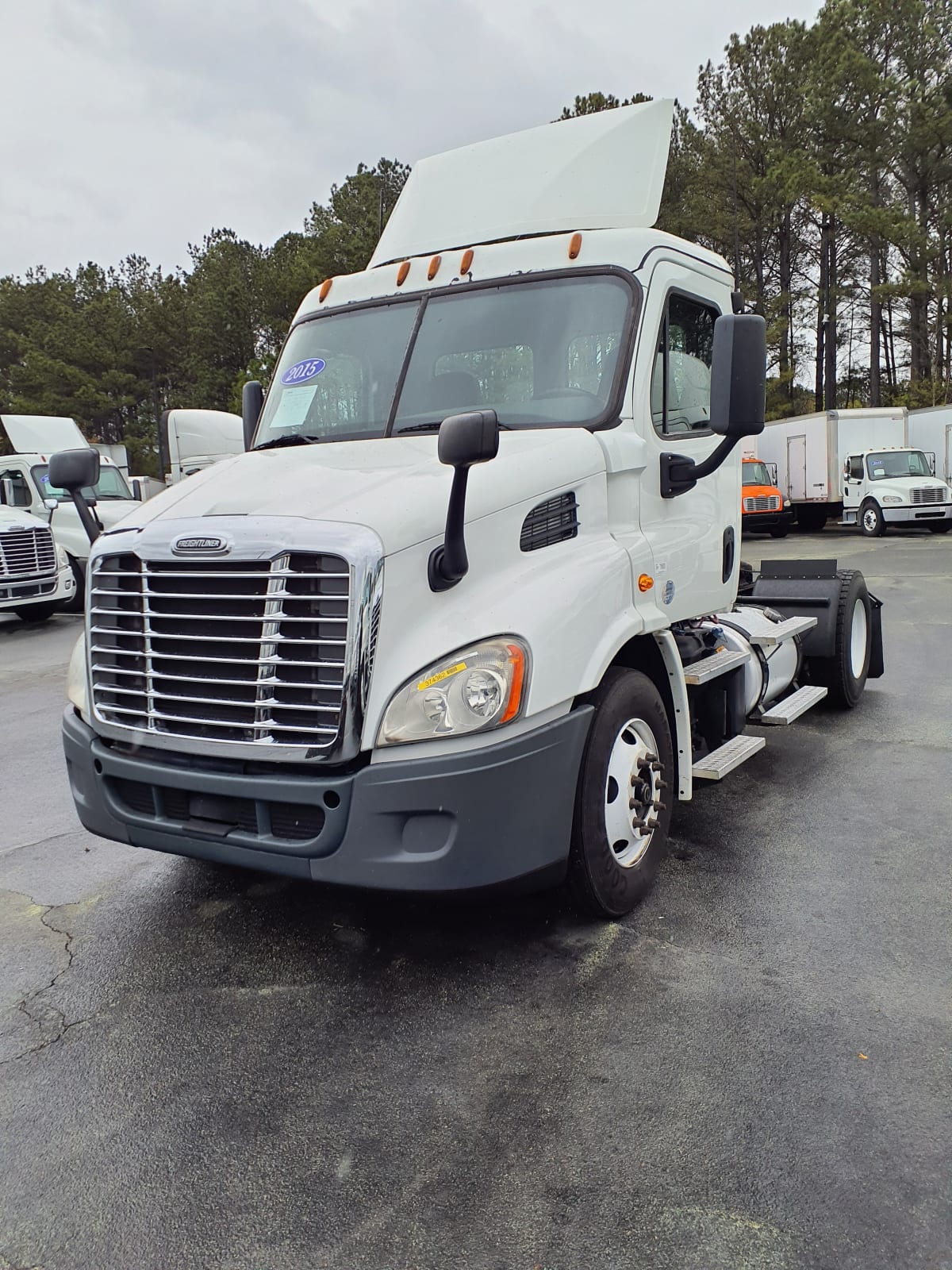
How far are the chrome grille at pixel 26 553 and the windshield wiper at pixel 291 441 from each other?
10.5 meters

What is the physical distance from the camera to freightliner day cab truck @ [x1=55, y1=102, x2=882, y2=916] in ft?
9.66

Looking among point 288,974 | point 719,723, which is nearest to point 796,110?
point 719,723

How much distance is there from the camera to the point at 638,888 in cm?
370

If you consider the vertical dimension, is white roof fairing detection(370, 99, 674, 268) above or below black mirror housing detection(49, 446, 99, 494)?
above

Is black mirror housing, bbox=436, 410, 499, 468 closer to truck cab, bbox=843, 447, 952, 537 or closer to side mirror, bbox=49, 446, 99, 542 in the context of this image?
side mirror, bbox=49, 446, 99, 542

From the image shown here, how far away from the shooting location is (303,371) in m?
4.53

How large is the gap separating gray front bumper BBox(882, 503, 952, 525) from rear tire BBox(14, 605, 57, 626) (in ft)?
62.0

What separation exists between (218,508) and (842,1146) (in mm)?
2669

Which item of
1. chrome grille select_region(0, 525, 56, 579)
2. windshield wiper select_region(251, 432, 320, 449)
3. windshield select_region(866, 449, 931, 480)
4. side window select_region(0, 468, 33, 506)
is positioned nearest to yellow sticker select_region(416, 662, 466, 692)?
windshield wiper select_region(251, 432, 320, 449)

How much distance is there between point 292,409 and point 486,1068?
9.82ft

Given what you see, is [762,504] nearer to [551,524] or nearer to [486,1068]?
[551,524]

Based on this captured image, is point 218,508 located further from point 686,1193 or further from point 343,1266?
point 686,1193

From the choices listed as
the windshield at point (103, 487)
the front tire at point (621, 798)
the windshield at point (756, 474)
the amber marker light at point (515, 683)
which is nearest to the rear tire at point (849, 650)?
the front tire at point (621, 798)

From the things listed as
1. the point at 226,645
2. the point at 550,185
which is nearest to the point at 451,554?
the point at 226,645
